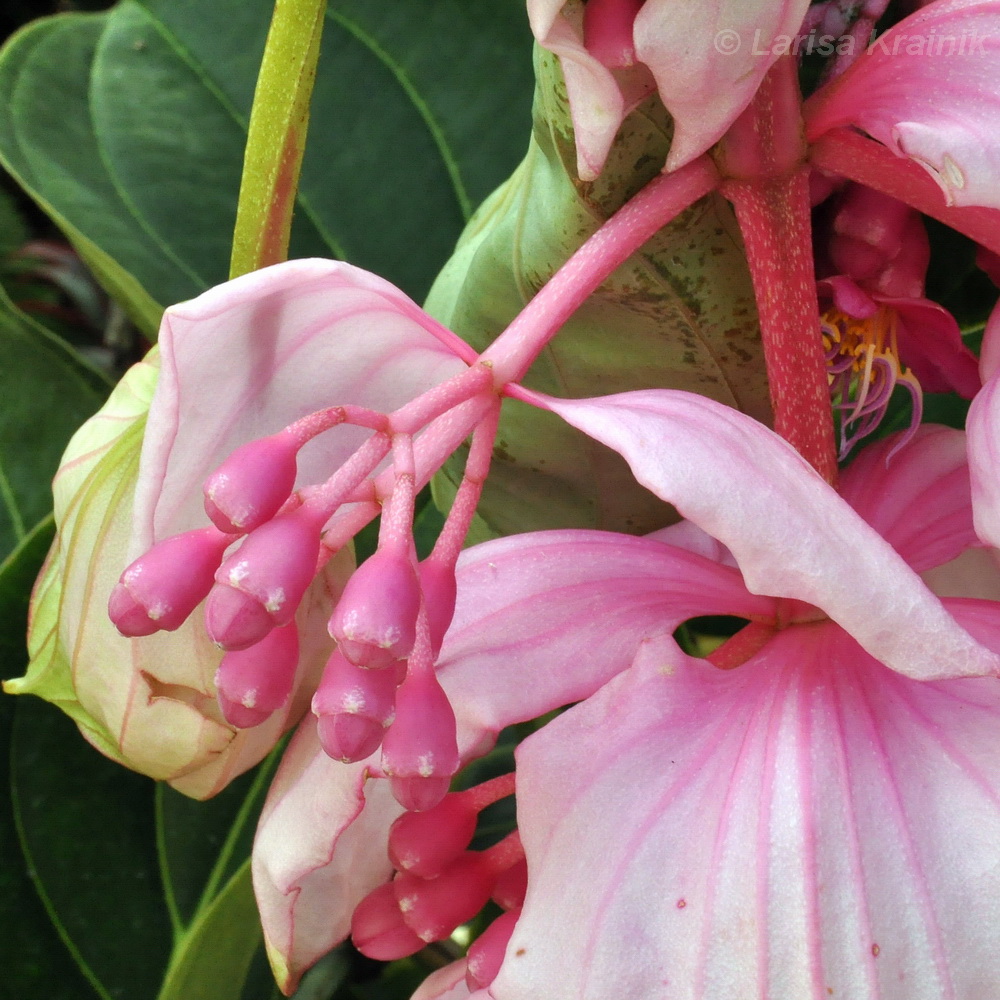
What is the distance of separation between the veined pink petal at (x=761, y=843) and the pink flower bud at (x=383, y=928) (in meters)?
0.07

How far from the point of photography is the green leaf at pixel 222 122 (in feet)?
1.79

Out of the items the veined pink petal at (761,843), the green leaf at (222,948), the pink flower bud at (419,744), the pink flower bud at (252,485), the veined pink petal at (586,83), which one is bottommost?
the green leaf at (222,948)

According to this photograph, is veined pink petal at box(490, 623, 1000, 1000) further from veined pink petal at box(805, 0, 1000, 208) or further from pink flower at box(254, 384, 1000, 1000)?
veined pink petal at box(805, 0, 1000, 208)

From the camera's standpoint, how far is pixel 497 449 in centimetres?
38

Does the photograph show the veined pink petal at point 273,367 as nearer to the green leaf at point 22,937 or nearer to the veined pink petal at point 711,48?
the veined pink petal at point 711,48

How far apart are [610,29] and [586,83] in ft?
0.03

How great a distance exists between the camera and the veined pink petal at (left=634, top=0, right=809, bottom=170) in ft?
0.71

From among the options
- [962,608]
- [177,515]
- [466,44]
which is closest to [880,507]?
[962,608]

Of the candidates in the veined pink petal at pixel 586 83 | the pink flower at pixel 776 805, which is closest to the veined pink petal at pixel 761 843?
the pink flower at pixel 776 805

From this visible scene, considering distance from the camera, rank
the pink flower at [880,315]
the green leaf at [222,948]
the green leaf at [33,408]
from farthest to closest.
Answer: the green leaf at [33,408], the green leaf at [222,948], the pink flower at [880,315]

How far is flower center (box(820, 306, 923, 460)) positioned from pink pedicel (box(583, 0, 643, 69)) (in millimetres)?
108

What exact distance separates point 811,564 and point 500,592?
0.33ft

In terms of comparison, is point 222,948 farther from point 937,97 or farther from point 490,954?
point 937,97

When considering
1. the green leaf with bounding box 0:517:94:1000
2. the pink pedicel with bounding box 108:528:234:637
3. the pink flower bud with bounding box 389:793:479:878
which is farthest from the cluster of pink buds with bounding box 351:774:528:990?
the green leaf with bounding box 0:517:94:1000
